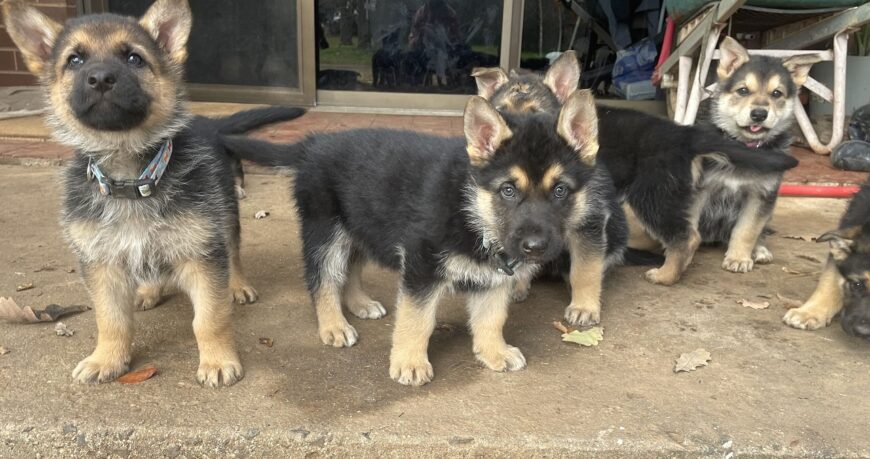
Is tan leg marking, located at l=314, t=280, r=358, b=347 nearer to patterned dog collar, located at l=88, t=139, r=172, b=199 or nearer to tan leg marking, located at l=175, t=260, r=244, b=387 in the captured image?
tan leg marking, located at l=175, t=260, r=244, b=387

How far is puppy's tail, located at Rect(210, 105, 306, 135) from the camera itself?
450cm

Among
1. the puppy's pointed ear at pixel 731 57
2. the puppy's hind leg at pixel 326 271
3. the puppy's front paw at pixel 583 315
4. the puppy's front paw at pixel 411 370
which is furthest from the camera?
the puppy's pointed ear at pixel 731 57

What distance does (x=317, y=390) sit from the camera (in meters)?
3.19

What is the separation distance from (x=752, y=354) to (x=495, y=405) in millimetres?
Answer: 1574

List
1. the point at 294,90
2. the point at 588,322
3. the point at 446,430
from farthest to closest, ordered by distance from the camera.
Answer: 1. the point at 294,90
2. the point at 588,322
3. the point at 446,430

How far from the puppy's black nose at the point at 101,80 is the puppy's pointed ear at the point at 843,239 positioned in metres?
3.66

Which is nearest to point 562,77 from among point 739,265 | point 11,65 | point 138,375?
point 739,265

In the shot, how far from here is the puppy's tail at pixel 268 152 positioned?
3840mm

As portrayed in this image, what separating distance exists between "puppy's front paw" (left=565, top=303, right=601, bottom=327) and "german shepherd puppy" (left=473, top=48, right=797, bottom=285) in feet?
2.77

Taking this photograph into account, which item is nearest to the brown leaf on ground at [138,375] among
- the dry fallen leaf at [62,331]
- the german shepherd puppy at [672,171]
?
the dry fallen leaf at [62,331]

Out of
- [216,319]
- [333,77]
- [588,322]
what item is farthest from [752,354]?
[333,77]

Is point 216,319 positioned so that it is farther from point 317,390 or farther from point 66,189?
point 66,189

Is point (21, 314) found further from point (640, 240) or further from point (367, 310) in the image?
point (640, 240)

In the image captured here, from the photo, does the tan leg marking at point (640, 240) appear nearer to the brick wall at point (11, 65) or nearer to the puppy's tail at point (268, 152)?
the puppy's tail at point (268, 152)
